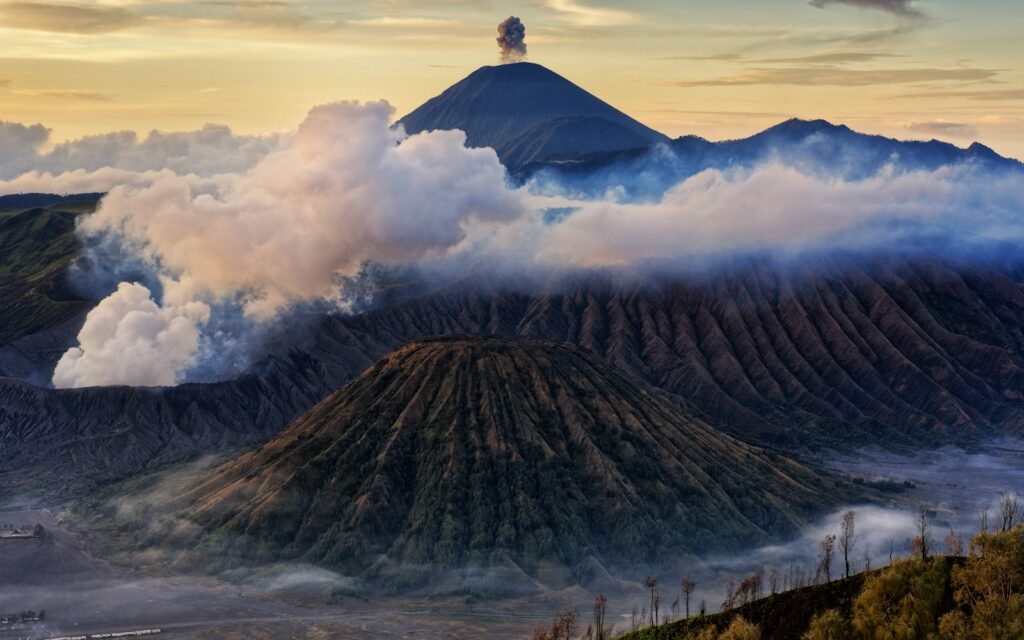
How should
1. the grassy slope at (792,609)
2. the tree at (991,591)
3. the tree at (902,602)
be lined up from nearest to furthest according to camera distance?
the tree at (991,591)
the tree at (902,602)
the grassy slope at (792,609)

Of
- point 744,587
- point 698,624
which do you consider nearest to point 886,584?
point 698,624

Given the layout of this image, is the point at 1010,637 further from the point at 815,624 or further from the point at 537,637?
the point at 537,637

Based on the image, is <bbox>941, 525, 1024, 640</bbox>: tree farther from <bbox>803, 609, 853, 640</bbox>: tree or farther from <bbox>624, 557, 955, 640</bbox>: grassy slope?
<bbox>803, 609, 853, 640</bbox>: tree

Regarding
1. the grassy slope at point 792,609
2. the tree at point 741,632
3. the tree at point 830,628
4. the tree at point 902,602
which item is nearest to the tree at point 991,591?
the tree at point 902,602

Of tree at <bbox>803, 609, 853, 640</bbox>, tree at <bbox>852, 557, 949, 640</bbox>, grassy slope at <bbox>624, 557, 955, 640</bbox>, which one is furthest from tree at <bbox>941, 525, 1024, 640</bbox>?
tree at <bbox>803, 609, 853, 640</bbox>

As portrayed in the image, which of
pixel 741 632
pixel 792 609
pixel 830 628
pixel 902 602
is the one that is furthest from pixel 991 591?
pixel 741 632

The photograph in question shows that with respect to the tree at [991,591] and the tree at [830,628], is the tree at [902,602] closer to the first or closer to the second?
the tree at [830,628]
